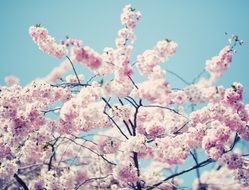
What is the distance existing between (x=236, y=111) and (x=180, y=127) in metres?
1.73

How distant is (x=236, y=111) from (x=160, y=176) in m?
3.88

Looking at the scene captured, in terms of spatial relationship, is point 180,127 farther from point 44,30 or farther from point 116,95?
point 44,30

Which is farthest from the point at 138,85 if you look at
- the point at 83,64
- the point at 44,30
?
the point at 44,30

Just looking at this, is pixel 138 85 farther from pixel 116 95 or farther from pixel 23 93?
pixel 23 93

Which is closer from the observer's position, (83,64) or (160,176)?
(83,64)

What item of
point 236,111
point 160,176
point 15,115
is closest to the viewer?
point 15,115

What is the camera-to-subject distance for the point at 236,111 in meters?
8.02

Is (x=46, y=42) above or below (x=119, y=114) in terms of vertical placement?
above

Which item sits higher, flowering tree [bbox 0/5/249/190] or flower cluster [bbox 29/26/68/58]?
flower cluster [bbox 29/26/68/58]

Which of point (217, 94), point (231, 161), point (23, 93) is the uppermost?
point (23, 93)

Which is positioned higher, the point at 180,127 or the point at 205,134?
the point at 180,127

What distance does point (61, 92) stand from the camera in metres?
8.20

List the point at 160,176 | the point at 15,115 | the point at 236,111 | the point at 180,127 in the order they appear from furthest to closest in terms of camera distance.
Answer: the point at 160,176
the point at 180,127
the point at 236,111
the point at 15,115

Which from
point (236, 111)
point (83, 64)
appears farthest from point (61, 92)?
point (236, 111)
